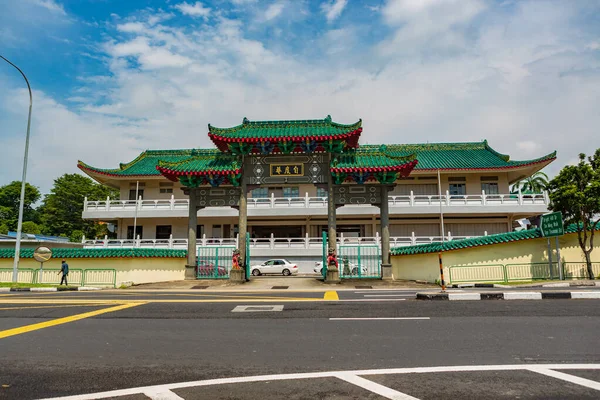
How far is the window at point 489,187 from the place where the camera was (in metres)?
33.7

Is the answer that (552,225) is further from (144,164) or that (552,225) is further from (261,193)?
(144,164)

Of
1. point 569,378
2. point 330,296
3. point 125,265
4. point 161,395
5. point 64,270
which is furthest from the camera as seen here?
point 125,265

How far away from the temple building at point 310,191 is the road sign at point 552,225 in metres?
6.03

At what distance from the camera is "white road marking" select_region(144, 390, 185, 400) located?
11.8ft

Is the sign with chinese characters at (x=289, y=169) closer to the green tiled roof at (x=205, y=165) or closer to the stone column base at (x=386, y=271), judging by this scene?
the green tiled roof at (x=205, y=165)

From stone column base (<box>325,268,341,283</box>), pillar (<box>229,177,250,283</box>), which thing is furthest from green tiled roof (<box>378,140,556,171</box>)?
pillar (<box>229,177,250,283</box>)

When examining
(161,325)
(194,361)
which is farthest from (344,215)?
(194,361)

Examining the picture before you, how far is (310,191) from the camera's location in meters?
35.2

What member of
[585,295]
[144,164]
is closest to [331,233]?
[585,295]

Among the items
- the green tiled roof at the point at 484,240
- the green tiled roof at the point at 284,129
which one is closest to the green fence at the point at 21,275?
the green tiled roof at the point at 284,129

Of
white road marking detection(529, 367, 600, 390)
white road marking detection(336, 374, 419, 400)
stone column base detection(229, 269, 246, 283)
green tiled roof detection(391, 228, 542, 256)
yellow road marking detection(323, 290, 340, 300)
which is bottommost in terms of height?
white road marking detection(336, 374, 419, 400)

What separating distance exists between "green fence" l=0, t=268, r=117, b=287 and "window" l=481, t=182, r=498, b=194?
2899cm

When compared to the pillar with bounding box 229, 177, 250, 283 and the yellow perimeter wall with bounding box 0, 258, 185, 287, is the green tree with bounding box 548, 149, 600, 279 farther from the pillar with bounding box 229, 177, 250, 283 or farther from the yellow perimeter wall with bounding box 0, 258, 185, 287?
the yellow perimeter wall with bounding box 0, 258, 185, 287

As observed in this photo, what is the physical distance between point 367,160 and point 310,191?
52.2 feet
